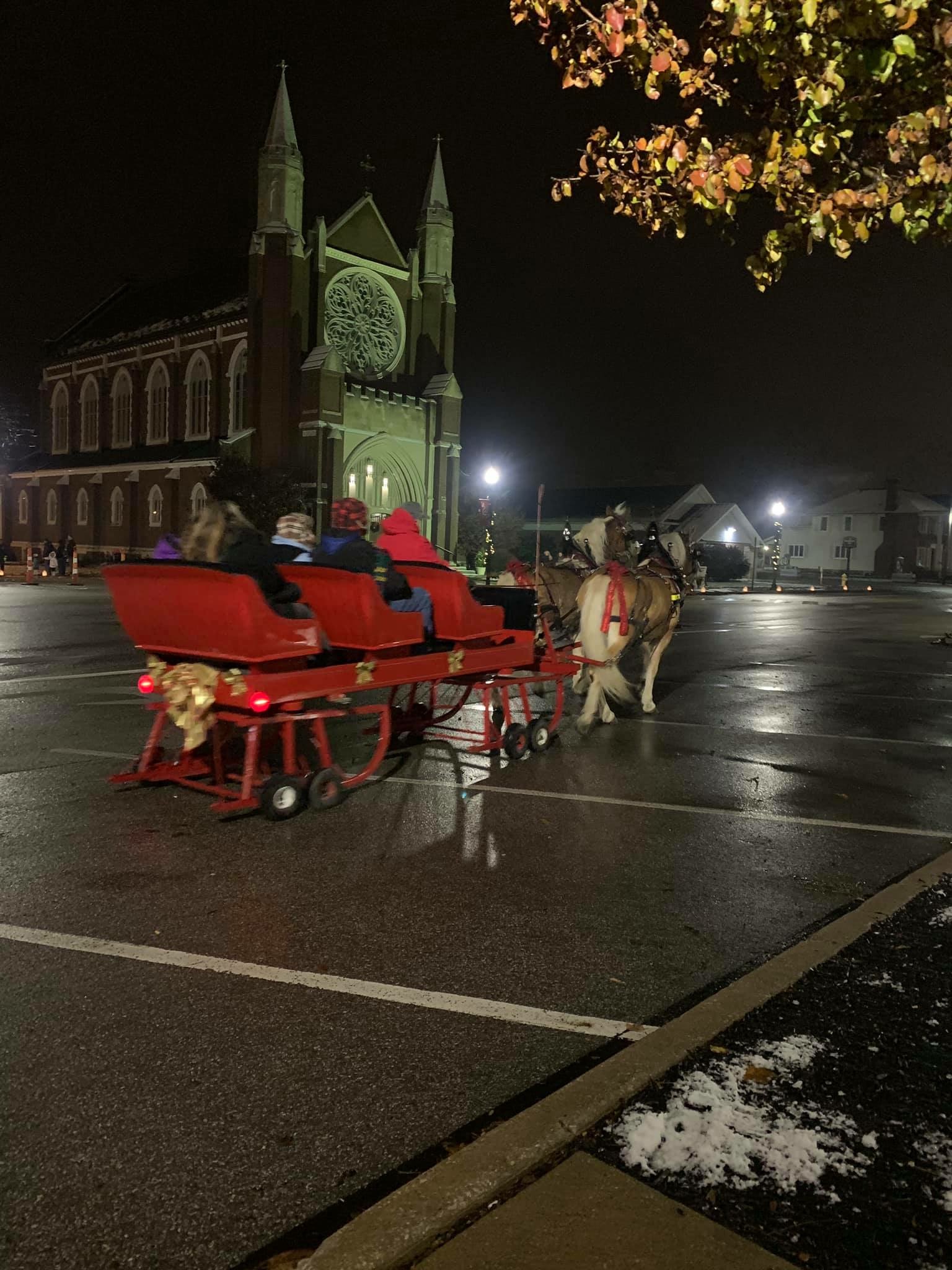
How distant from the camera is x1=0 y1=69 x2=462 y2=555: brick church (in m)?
48.4

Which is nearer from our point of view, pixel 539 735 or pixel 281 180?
pixel 539 735

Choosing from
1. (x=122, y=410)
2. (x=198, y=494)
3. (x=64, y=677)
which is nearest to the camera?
(x=64, y=677)

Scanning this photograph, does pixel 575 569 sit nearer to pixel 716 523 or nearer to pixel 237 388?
pixel 237 388

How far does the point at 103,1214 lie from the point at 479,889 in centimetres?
294

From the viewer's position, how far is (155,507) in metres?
56.1

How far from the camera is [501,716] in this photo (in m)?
10.5

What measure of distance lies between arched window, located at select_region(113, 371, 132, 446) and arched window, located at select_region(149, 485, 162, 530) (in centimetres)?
781

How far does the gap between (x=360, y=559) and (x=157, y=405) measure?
57208mm

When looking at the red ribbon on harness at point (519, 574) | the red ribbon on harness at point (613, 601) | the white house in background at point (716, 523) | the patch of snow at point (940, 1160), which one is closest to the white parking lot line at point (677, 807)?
the red ribbon on harness at point (613, 601)

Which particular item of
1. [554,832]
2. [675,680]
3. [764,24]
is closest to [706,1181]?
[554,832]

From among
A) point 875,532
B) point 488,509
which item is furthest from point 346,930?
point 875,532

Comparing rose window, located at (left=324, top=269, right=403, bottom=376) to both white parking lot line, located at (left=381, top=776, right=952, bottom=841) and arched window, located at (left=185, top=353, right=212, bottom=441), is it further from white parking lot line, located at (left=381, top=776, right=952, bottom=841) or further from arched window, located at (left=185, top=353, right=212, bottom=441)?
white parking lot line, located at (left=381, top=776, right=952, bottom=841)

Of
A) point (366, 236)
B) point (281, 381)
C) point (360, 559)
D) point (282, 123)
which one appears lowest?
point (360, 559)

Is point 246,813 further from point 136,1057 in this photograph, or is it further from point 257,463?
point 257,463
